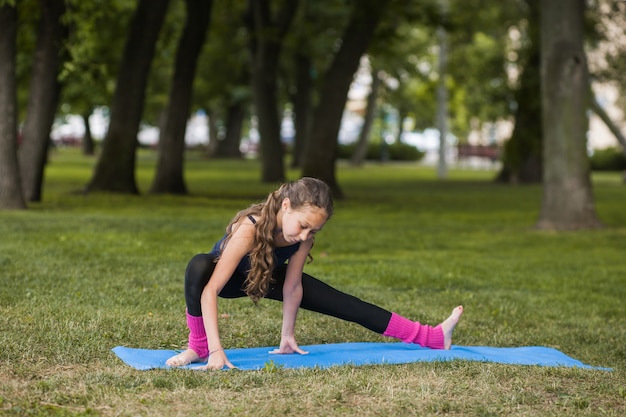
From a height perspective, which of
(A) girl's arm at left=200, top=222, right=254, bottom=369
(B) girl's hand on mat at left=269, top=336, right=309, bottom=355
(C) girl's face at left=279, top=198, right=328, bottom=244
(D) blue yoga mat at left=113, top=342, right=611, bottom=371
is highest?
(C) girl's face at left=279, top=198, right=328, bottom=244

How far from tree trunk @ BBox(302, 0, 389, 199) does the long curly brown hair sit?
61.1 feet

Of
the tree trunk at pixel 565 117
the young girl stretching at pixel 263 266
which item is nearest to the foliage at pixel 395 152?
the tree trunk at pixel 565 117

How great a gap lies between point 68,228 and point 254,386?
979 cm

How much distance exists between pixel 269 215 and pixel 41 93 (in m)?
14.2

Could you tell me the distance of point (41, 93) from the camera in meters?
19.6

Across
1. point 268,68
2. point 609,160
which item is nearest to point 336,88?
point 268,68

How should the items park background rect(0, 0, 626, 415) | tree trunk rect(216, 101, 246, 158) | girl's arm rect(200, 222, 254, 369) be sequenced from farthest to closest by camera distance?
tree trunk rect(216, 101, 246, 158) < girl's arm rect(200, 222, 254, 369) < park background rect(0, 0, 626, 415)

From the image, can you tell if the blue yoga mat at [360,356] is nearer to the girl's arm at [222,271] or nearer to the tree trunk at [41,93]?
the girl's arm at [222,271]

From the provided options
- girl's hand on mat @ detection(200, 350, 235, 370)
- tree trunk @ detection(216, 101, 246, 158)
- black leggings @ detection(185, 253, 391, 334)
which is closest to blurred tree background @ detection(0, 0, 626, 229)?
tree trunk @ detection(216, 101, 246, 158)

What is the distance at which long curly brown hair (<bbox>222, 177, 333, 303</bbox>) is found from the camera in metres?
6.29

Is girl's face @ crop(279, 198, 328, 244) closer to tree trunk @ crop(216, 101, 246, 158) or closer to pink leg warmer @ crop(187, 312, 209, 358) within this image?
pink leg warmer @ crop(187, 312, 209, 358)

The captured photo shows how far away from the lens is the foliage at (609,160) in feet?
194

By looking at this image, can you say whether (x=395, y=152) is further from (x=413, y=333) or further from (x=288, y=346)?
(x=288, y=346)

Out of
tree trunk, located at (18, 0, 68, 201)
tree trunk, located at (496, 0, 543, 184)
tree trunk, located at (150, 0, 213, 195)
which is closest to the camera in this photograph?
tree trunk, located at (18, 0, 68, 201)
